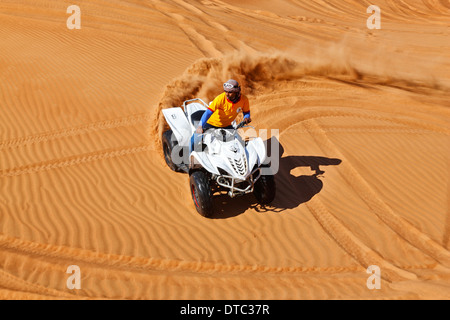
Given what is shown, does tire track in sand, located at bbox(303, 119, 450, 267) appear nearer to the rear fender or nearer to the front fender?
the rear fender

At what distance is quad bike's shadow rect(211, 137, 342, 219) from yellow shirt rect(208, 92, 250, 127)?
1263mm

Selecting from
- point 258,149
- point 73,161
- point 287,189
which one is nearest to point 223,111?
point 258,149

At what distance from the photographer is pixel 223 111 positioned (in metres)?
7.59

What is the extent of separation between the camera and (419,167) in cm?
898

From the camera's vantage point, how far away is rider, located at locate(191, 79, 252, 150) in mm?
7471

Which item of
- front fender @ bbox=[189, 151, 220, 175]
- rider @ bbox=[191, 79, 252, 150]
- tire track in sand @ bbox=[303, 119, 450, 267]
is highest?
rider @ bbox=[191, 79, 252, 150]

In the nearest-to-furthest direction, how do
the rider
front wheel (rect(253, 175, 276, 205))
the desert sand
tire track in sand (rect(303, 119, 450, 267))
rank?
1. the desert sand
2. tire track in sand (rect(303, 119, 450, 267))
3. front wheel (rect(253, 175, 276, 205))
4. the rider

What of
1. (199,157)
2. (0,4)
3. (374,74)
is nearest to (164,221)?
(199,157)

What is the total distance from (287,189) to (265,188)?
38.2 inches

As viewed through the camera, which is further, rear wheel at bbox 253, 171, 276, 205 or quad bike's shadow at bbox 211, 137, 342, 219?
quad bike's shadow at bbox 211, 137, 342, 219

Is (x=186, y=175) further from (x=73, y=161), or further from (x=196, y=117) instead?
(x=73, y=161)

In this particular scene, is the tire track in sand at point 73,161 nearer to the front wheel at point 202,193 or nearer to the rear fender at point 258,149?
the front wheel at point 202,193

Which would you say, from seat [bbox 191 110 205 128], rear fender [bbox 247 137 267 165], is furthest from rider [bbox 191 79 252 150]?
seat [bbox 191 110 205 128]

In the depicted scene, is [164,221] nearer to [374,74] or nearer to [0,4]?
[374,74]
